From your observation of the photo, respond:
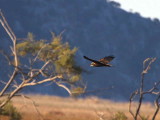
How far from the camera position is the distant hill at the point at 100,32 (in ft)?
290

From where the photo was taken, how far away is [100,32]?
10319cm

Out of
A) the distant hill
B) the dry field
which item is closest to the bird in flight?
the dry field

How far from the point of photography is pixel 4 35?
81625 mm

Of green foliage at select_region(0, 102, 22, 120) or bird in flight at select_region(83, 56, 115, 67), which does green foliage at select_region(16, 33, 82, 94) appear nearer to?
green foliage at select_region(0, 102, 22, 120)

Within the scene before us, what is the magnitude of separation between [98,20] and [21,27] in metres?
20.0

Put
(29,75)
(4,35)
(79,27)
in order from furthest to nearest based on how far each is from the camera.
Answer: (79,27) < (4,35) < (29,75)

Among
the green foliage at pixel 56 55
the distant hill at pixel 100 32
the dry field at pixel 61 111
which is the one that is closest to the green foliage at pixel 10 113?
the dry field at pixel 61 111

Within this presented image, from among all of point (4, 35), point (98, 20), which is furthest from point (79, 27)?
point (4, 35)

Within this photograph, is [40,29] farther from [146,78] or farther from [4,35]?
[146,78]

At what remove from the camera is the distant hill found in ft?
290

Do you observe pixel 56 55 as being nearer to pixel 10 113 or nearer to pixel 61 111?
pixel 10 113

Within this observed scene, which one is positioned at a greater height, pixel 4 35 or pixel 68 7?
pixel 68 7

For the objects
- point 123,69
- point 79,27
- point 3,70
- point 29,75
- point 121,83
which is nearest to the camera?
point 29,75

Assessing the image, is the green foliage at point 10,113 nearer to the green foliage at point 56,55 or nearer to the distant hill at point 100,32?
the green foliage at point 56,55
